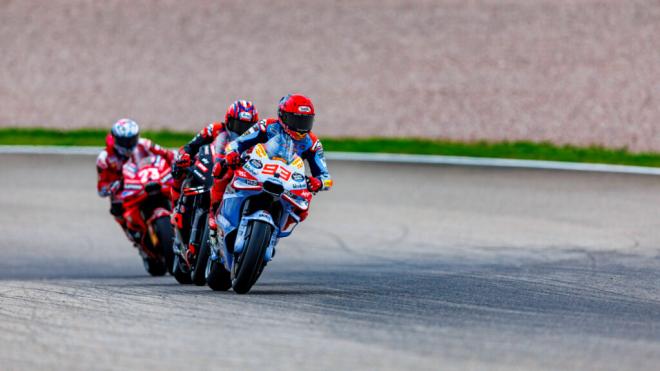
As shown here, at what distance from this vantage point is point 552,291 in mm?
10164

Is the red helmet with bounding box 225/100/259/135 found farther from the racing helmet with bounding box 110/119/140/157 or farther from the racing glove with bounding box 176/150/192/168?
the racing helmet with bounding box 110/119/140/157

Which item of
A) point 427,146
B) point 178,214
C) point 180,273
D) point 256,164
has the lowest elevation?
point 180,273

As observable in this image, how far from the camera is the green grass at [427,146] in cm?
2208

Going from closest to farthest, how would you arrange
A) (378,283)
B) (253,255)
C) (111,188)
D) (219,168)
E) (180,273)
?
(253,255) → (219,168) → (378,283) → (180,273) → (111,188)

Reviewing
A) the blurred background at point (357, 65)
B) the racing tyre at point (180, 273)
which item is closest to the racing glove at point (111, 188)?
the racing tyre at point (180, 273)

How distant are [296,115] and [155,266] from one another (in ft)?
15.6

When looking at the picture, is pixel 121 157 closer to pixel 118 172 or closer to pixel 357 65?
pixel 118 172

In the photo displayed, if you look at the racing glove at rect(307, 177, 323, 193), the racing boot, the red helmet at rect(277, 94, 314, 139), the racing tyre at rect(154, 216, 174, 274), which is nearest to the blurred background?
the racing tyre at rect(154, 216, 174, 274)

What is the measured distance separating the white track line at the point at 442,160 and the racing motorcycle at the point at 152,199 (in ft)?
27.8

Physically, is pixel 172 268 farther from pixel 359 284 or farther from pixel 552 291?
pixel 552 291

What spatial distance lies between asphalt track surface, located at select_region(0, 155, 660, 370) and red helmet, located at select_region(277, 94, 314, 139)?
1338 millimetres

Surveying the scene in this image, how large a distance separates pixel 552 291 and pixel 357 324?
120 inches

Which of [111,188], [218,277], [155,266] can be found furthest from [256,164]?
[155,266]

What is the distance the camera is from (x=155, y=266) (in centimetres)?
1380
